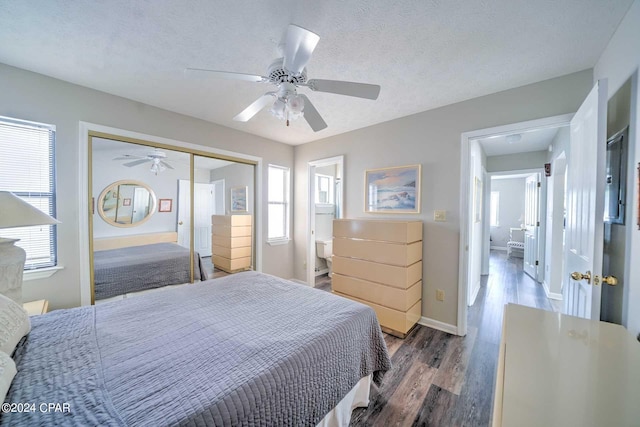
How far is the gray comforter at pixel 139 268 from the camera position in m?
2.24

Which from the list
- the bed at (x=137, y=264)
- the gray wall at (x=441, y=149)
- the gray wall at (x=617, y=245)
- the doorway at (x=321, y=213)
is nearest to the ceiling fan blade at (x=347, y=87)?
the gray wall at (x=617, y=245)

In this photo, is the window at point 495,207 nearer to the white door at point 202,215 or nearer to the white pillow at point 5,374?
the white door at point 202,215

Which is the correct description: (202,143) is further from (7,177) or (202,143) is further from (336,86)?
(336,86)

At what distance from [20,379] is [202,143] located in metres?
2.58

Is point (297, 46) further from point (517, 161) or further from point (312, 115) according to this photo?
point (517, 161)

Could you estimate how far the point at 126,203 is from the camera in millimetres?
2400

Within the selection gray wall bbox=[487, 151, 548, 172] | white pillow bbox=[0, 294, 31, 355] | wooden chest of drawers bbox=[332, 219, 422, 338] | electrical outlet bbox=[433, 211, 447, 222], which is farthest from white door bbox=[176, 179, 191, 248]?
gray wall bbox=[487, 151, 548, 172]

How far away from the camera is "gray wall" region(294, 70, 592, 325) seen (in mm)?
2006

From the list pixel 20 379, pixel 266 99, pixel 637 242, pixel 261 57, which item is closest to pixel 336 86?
pixel 266 99

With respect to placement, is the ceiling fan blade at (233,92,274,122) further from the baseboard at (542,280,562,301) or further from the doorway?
the baseboard at (542,280,562,301)

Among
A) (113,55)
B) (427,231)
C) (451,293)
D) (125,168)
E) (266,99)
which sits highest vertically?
(113,55)

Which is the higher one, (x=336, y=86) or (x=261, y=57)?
(x=261, y=57)

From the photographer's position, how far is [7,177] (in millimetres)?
1796

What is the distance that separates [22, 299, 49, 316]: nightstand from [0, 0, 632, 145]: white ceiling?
185 cm
